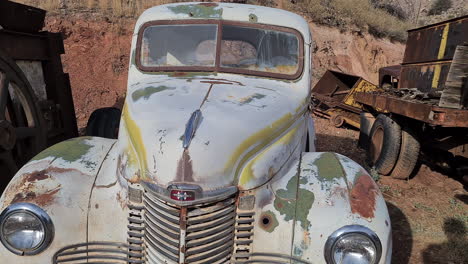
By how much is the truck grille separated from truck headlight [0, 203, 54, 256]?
1.89 ft

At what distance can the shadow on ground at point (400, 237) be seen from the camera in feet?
11.9

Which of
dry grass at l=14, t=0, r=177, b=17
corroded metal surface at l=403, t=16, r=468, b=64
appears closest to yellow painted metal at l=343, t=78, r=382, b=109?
corroded metal surface at l=403, t=16, r=468, b=64

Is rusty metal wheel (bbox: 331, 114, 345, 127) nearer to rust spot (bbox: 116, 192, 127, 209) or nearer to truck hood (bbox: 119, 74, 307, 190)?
truck hood (bbox: 119, 74, 307, 190)

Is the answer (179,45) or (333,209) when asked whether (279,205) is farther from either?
(179,45)

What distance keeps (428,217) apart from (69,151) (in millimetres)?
4231

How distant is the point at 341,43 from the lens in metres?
15.9

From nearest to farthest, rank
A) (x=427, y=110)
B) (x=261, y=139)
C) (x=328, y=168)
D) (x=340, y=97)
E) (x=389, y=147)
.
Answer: (x=261, y=139) < (x=328, y=168) < (x=427, y=110) < (x=389, y=147) < (x=340, y=97)

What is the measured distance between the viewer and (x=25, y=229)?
203cm

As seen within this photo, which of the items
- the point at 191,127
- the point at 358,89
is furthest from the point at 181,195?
the point at 358,89

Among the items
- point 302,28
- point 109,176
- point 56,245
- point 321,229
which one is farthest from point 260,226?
point 302,28

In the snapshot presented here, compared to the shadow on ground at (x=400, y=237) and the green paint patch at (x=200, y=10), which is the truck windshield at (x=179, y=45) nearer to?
the green paint patch at (x=200, y=10)

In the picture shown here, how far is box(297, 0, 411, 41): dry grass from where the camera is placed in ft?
53.2

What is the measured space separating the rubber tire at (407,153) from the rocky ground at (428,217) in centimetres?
24

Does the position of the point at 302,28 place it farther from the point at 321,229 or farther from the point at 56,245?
the point at 56,245
